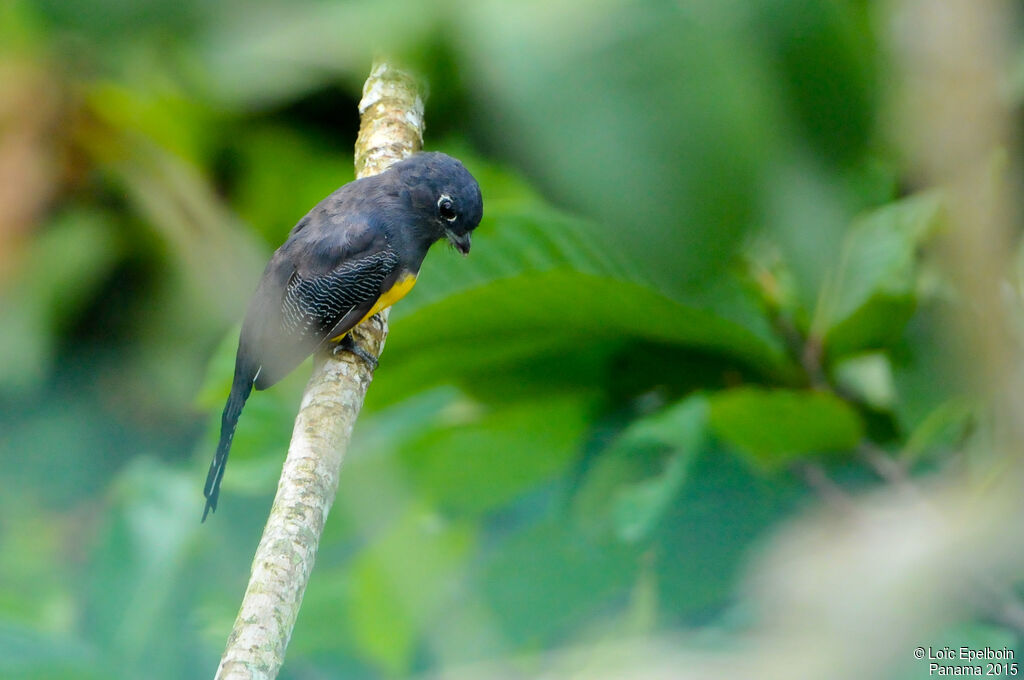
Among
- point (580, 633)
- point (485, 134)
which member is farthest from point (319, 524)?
point (485, 134)

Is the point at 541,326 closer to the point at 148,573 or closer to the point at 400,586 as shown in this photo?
the point at 400,586

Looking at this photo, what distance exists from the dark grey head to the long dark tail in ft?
1.49

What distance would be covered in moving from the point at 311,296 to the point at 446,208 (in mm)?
326

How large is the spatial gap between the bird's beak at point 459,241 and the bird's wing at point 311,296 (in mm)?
137

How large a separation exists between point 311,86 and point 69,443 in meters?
3.76

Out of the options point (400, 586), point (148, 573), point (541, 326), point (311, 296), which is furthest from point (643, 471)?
point (148, 573)

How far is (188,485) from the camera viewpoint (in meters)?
2.43

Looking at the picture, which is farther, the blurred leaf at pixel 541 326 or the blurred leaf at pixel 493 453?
the blurred leaf at pixel 493 453

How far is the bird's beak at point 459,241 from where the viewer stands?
1.84m

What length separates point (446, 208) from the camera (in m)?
1.95

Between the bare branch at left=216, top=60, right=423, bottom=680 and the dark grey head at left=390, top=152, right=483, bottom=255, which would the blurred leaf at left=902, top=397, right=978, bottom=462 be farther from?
the bare branch at left=216, top=60, right=423, bottom=680

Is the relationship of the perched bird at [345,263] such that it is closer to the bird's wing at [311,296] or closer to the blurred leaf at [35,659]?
the bird's wing at [311,296]

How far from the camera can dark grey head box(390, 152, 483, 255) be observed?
1917 millimetres

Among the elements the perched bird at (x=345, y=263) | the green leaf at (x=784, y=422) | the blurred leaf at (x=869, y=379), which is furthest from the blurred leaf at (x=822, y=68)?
the blurred leaf at (x=869, y=379)
